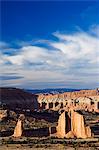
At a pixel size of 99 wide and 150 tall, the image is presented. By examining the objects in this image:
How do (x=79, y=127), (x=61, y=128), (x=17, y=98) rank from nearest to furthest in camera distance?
1. (x=79, y=127)
2. (x=61, y=128)
3. (x=17, y=98)

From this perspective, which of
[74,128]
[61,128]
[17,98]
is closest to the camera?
[74,128]

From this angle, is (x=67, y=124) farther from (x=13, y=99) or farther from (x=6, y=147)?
(x=13, y=99)

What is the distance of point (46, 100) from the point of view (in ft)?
604

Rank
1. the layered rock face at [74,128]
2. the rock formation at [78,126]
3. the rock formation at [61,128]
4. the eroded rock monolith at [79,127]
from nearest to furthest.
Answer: the eroded rock monolith at [79,127], the layered rock face at [74,128], the rock formation at [78,126], the rock formation at [61,128]

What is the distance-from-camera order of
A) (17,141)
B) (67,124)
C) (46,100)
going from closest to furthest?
(17,141) < (67,124) < (46,100)

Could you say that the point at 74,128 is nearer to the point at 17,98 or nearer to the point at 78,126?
the point at 78,126

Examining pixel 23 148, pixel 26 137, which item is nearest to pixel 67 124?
pixel 26 137

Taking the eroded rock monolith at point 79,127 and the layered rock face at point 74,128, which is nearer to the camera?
the eroded rock monolith at point 79,127

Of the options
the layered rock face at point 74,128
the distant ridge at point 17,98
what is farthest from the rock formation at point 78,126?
the distant ridge at point 17,98

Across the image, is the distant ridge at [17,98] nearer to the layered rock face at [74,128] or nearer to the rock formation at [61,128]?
the rock formation at [61,128]

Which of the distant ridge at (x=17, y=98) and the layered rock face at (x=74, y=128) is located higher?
the distant ridge at (x=17, y=98)

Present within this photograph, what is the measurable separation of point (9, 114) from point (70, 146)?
49.0m

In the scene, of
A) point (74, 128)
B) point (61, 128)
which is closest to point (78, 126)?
point (74, 128)

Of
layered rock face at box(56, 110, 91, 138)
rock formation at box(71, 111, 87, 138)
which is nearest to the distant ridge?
layered rock face at box(56, 110, 91, 138)
